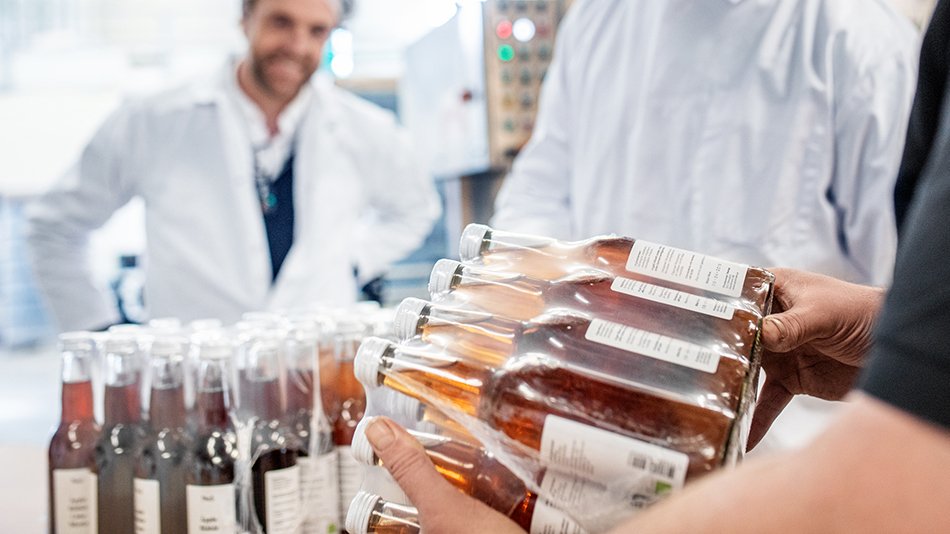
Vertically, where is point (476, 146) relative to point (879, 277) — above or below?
above

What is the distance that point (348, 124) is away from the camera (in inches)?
119

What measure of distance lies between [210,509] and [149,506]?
89mm

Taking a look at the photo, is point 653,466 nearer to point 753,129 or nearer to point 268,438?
point 268,438

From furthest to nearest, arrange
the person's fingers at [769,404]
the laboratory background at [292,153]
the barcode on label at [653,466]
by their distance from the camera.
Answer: the laboratory background at [292,153], the person's fingers at [769,404], the barcode on label at [653,466]

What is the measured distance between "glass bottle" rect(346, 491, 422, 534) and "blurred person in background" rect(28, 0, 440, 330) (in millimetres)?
2000

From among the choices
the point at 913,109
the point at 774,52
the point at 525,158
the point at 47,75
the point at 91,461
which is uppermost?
the point at 47,75

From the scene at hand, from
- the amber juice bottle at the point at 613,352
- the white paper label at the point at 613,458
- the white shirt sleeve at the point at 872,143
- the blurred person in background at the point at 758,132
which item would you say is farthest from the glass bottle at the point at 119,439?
the white shirt sleeve at the point at 872,143

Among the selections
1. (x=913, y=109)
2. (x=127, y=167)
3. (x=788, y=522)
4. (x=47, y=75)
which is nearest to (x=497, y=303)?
(x=788, y=522)

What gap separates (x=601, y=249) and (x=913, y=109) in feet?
1.27

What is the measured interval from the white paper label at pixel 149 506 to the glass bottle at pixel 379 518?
0.42 m

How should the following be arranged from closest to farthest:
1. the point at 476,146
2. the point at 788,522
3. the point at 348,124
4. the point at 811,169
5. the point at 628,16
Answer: the point at 788,522, the point at 811,169, the point at 628,16, the point at 348,124, the point at 476,146

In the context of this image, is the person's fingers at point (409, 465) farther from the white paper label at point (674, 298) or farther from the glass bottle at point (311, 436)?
the glass bottle at point (311, 436)

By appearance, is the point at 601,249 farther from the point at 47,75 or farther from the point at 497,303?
the point at 47,75

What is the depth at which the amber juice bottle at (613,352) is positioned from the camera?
0.58 meters
